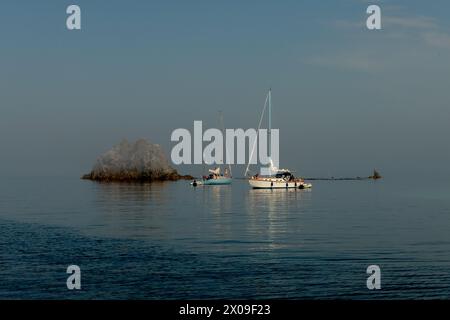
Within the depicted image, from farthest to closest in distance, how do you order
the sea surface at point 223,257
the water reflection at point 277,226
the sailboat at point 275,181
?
1. the sailboat at point 275,181
2. the water reflection at point 277,226
3. the sea surface at point 223,257

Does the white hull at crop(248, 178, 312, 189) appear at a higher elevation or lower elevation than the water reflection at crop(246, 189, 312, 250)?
higher

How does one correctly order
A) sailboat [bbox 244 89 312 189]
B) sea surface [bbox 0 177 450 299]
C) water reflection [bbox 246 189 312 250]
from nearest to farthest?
sea surface [bbox 0 177 450 299]
water reflection [bbox 246 189 312 250]
sailboat [bbox 244 89 312 189]

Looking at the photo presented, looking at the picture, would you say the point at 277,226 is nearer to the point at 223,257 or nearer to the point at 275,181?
the point at 223,257

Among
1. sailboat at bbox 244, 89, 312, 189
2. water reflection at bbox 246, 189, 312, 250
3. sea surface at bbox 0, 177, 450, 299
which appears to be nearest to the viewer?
sea surface at bbox 0, 177, 450, 299

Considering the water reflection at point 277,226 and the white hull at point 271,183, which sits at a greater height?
the white hull at point 271,183

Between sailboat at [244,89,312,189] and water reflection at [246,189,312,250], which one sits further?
sailboat at [244,89,312,189]

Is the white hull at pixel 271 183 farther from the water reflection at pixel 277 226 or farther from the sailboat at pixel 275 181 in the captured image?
the water reflection at pixel 277 226

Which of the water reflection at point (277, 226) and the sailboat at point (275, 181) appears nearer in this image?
the water reflection at point (277, 226)

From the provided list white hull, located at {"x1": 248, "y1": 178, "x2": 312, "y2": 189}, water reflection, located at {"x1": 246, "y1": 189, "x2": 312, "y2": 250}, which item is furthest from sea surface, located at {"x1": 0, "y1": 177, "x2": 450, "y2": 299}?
white hull, located at {"x1": 248, "y1": 178, "x2": 312, "y2": 189}

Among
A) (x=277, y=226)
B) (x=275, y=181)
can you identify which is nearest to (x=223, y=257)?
(x=277, y=226)

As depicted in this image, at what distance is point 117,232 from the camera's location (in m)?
52.8

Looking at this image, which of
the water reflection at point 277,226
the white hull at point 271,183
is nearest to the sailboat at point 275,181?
the white hull at point 271,183

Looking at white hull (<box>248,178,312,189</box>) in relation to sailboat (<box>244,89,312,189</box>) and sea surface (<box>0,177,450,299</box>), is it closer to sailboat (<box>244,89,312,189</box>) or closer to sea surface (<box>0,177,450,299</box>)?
sailboat (<box>244,89,312,189</box>)

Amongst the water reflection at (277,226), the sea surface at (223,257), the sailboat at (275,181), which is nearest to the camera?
the sea surface at (223,257)
